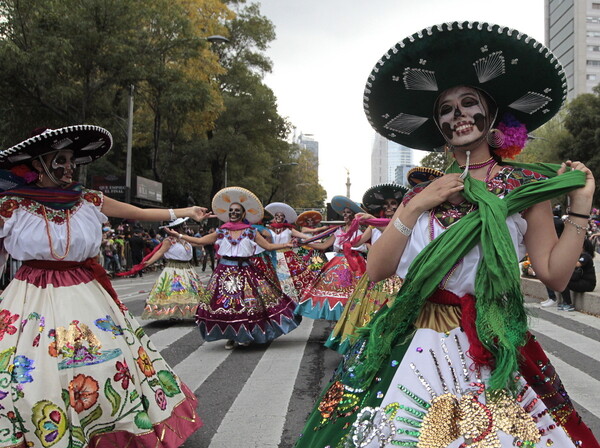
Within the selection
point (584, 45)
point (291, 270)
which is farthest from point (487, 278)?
point (584, 45)

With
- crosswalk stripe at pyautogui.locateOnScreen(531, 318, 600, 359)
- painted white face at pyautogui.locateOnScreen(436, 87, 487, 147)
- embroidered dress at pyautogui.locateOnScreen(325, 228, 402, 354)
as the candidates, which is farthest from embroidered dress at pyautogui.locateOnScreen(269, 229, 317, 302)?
painted white face at pyautogui.locateOnScreen(436, 87, 487, 147)

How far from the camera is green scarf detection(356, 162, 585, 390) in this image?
75.9 inches

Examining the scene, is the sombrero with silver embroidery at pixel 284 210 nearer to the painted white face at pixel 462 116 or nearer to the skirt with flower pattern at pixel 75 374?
the skirt with flower pattern at pixel 75 374

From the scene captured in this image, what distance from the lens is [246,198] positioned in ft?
25.5

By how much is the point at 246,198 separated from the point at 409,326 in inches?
227

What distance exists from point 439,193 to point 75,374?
222 cm

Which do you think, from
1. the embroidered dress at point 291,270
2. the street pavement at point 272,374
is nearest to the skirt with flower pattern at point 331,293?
the street pavement at point 272,374

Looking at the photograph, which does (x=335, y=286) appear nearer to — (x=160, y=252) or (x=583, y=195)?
(x=160, y=252)

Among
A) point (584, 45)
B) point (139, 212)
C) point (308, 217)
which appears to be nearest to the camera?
point (139, 212)

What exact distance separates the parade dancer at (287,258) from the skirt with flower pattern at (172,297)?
257cm

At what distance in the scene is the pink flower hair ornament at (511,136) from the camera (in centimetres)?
242

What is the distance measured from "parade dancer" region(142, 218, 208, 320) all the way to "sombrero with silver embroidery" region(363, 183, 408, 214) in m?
3.80

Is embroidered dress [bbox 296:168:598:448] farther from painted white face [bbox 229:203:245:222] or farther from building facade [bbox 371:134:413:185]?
building facade [bbox 371:134:413:185]

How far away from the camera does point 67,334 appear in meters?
3.18
